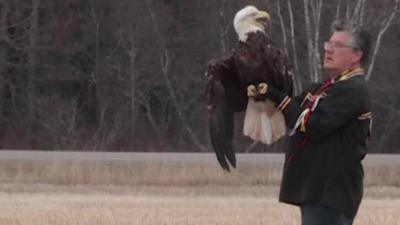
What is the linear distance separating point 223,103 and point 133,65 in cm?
2697

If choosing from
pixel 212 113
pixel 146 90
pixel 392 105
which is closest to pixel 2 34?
pixel 146 90

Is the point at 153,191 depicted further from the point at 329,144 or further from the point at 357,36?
the point at 357,36

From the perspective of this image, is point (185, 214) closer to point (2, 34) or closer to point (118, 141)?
point (118, 141)

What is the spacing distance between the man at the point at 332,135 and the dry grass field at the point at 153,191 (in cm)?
621

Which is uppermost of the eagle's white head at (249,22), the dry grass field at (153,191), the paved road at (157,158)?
the eagle's white head at (249,22)

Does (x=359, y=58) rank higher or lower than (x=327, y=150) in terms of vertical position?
higher

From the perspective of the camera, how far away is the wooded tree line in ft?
100

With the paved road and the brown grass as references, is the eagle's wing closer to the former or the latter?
the brown grass

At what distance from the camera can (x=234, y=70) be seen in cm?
606

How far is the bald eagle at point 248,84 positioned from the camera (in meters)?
5.89

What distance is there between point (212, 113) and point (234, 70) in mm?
268

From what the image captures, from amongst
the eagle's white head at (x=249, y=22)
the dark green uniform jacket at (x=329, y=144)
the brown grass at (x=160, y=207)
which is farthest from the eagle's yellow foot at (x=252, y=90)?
the brown grass at (x=160, y=207)

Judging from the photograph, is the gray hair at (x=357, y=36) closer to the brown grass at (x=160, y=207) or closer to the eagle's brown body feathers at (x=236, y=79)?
the eagle's brown body feathers at (x=236, y=79)

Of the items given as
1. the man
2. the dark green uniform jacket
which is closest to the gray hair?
the man
